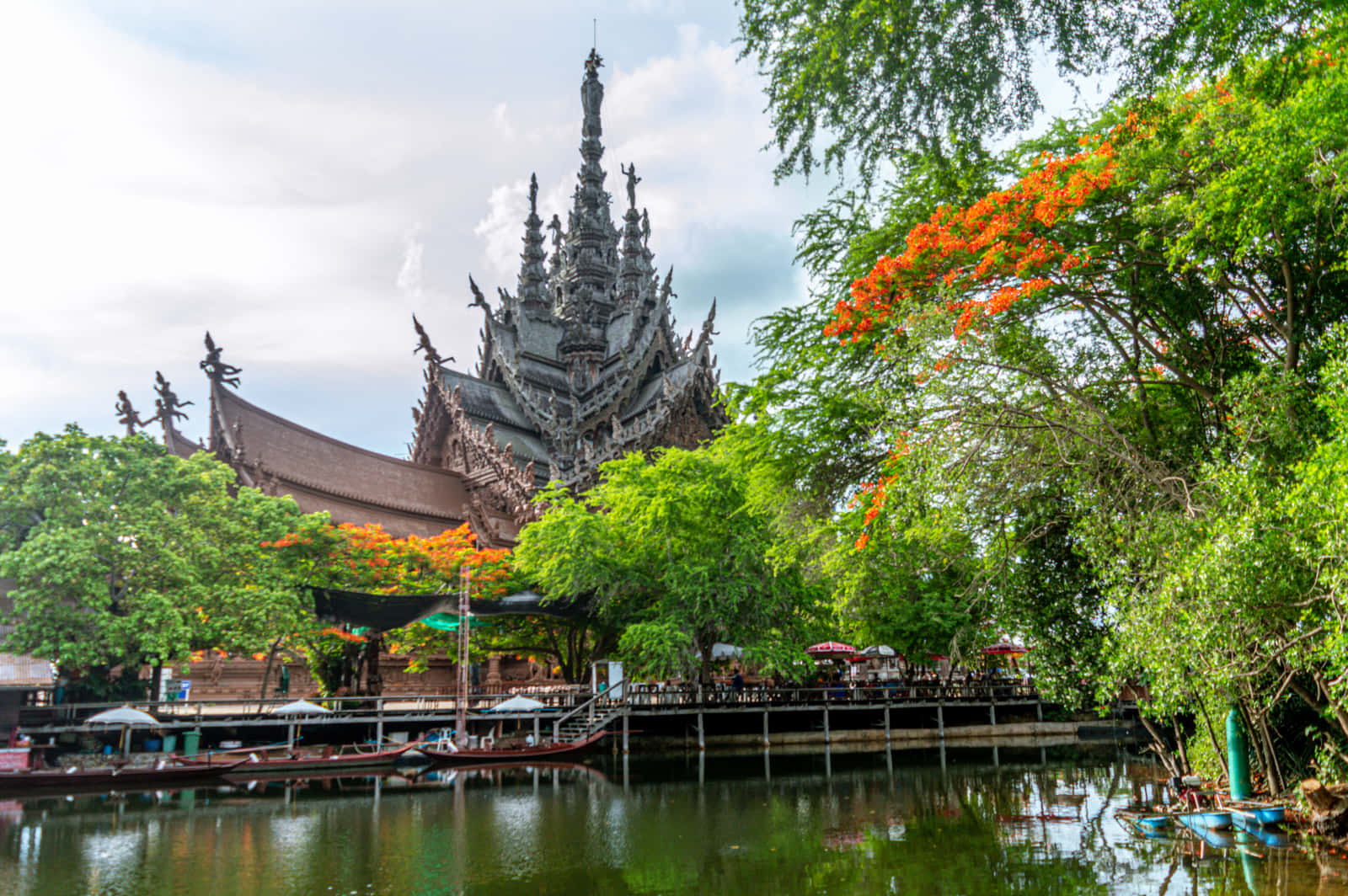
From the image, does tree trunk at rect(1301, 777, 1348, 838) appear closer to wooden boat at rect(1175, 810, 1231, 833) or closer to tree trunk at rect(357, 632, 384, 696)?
wooden boat at rect(1175, 810, 1231, 833)

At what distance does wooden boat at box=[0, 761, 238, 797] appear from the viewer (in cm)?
1683

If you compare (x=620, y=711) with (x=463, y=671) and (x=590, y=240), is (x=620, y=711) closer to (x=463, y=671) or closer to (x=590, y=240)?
(x=463, y=671)

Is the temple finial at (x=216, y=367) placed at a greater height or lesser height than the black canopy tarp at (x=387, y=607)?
greater

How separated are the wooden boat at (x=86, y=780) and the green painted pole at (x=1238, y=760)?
58.5 ft

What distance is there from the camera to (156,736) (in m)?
20.1

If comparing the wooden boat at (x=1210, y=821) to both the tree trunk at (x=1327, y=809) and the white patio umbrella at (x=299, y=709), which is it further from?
the white patio umbrella at (x=299, y=709)

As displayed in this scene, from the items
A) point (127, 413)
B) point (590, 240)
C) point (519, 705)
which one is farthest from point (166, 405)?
point (590, 240)

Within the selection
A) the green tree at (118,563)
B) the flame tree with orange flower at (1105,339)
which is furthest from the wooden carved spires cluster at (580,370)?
the flame tree with orange flower at (1105,339)

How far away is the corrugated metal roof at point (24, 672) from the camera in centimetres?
1827

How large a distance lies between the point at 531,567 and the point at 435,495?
1135cm

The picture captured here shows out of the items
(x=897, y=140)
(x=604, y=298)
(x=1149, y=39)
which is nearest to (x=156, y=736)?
(x=897, y=140)

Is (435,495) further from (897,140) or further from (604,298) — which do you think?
(897,140)

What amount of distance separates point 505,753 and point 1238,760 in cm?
1477

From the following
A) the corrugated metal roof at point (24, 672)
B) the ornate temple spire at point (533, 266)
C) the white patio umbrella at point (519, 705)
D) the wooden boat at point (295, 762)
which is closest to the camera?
the corrugated metal roof at point (24, 672)
